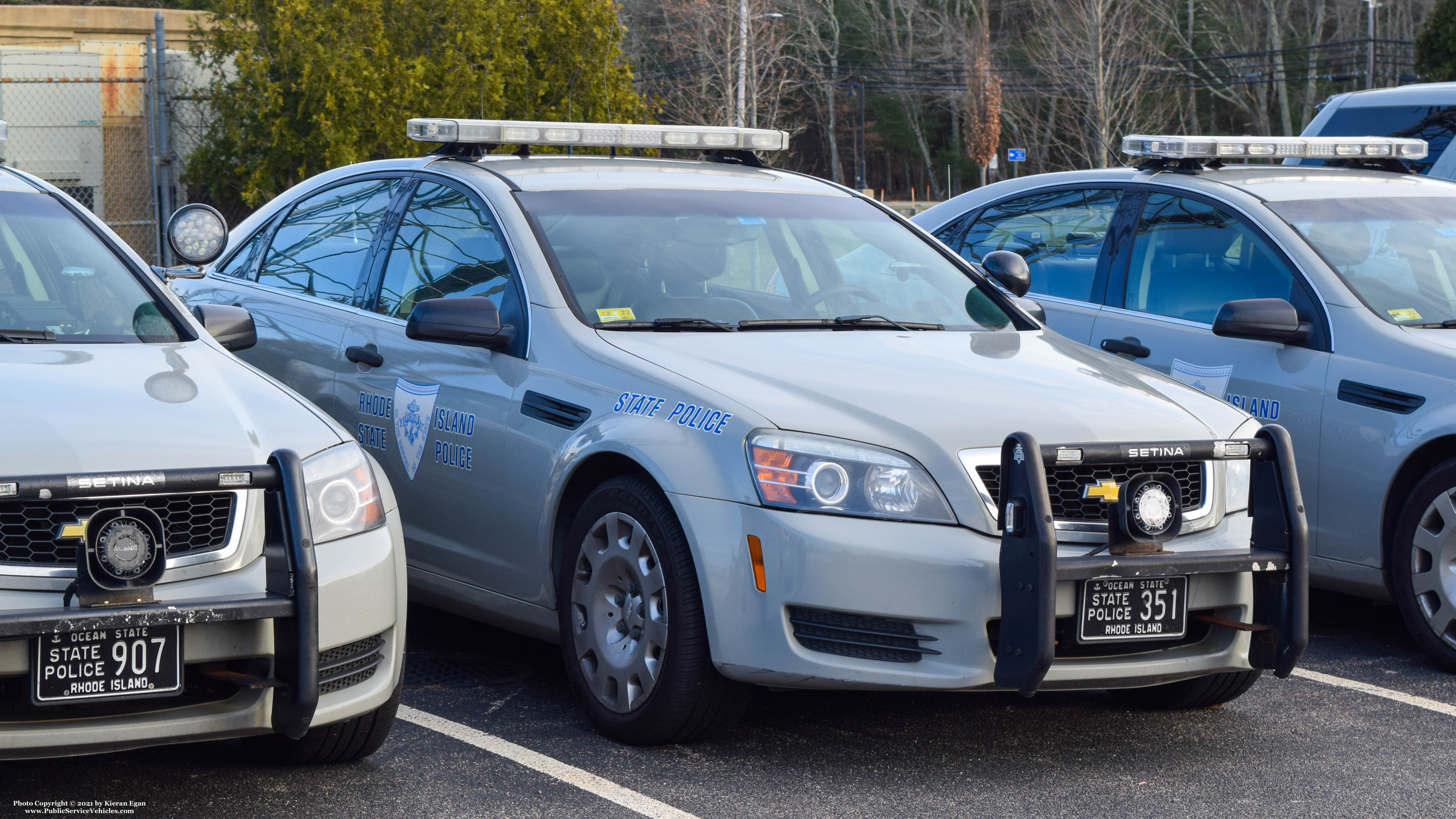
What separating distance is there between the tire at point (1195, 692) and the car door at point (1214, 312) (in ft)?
3.55

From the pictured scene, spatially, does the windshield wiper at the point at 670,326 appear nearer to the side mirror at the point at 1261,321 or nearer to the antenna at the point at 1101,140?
the side mirror at the point at 1261,321

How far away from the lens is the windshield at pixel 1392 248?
577 centimetres

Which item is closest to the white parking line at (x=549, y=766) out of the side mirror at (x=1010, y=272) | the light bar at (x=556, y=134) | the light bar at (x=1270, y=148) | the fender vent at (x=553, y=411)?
the fender vent at (x=553, y=411)

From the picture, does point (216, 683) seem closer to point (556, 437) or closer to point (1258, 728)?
point (556, 437)

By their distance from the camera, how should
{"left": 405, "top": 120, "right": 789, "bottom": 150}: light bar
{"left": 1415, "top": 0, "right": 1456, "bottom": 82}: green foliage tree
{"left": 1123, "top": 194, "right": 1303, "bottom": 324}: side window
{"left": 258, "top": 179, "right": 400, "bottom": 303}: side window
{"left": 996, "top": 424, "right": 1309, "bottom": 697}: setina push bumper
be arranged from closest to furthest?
{"left": 996, "top": 424, "right": 1309, "bottom": 697}: setina push bumper < {"left": 405, "top": 120, "right": 789, "bottom": 150}: light bar < {"left": 258, "top": 179, "right": 400, "bottom": 303}: side window < {"left": 1123, "top": 194, "right": 1303, "bottom": 324}: side window < {"left": 1415, "top": 0, "right": 1456, "bottom": 82}: green foliage tree

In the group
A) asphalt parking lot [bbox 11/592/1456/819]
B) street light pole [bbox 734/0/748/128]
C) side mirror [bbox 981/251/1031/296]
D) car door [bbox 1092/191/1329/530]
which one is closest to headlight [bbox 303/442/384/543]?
asphalt parking lot [bbox 11/592/1456/819]

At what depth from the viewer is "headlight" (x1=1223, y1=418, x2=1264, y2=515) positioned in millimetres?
4328

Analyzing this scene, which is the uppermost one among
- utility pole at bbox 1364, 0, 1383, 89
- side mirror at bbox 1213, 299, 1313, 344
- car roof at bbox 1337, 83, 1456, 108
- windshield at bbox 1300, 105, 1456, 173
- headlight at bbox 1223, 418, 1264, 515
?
utility pole at bbox 1364, 0, 1383, 89

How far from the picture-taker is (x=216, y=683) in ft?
11.6

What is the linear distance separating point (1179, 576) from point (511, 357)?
6.61 feet

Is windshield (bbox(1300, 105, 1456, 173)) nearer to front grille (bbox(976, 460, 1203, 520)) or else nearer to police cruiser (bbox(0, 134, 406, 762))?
front grille (bbox(976, 460, 1203, 520))

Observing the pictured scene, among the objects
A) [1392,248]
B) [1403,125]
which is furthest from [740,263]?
[1403,125]

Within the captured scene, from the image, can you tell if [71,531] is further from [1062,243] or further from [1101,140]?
[1101,140]

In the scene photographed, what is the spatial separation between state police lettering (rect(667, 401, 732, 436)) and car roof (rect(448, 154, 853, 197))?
1372mm
